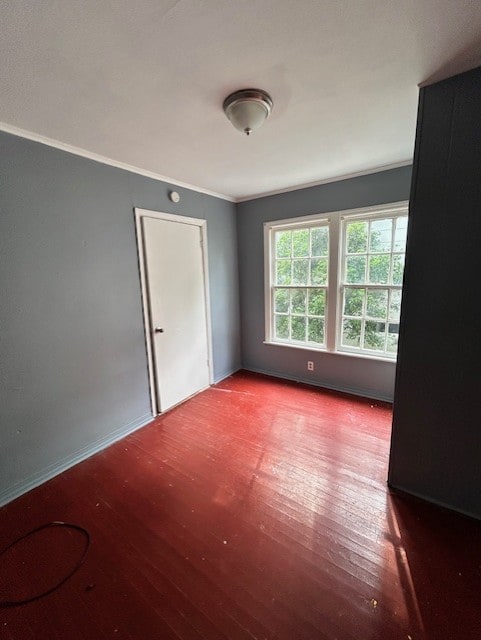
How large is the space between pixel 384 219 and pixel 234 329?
223 cm

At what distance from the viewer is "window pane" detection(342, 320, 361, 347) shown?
3064 mm

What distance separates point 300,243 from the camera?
3305 mm

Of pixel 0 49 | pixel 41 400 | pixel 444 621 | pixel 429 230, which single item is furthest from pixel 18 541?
pixel 429 230

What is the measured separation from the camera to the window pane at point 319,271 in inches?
124

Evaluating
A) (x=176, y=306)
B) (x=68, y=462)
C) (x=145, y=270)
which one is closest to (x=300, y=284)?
(x=176, y=306)

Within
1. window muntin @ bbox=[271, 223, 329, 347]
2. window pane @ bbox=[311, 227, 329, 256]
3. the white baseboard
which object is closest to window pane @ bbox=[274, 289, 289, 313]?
window muntin @ bbox=[271, 223, 329, 347]

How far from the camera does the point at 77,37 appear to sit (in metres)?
1.07

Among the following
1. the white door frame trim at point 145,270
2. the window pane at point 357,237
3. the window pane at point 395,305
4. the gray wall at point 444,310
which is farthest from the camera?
the window pane at point 357,237

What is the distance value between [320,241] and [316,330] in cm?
106

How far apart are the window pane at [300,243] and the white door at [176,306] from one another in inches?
44.9

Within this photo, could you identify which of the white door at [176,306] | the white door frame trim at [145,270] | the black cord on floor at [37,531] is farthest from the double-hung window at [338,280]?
the black cord on floor at [37,531]

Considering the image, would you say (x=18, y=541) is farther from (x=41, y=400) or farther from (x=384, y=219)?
(x=384, y=219)

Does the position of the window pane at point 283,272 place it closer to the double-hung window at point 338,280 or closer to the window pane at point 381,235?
the double-hung window at point 338,280

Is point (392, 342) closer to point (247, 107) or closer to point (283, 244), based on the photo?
point (283, 244)
